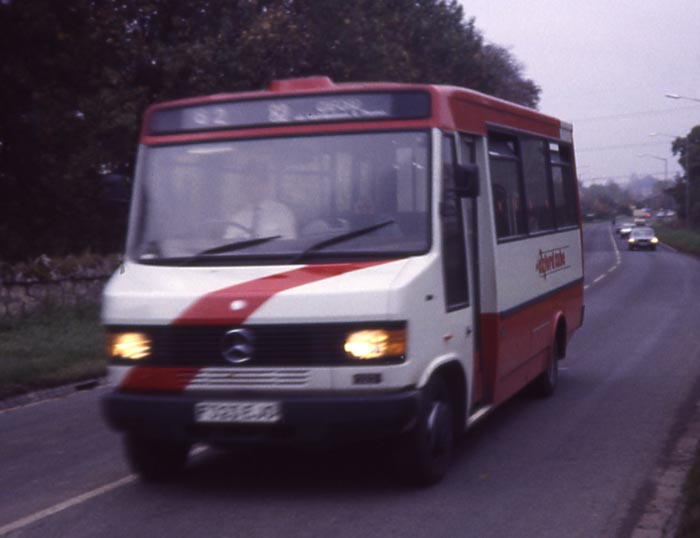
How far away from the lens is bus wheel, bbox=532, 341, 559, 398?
11.5 metres

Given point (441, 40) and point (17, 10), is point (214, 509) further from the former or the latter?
point (441, 40)

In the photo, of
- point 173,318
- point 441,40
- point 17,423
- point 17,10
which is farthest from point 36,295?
point 441,40

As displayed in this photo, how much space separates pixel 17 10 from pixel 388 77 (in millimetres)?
8599

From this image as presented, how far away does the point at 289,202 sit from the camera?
24.9 ft

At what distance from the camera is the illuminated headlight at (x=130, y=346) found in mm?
7246

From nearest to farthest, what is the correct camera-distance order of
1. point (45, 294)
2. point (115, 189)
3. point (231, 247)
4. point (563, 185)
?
1. point (231, 247)
2. point (115, 189)
3. point (563, 185)
4. point (45, 294)

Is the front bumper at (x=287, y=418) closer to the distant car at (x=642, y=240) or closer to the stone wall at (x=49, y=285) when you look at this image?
the stone wall at (x=49, y=285)

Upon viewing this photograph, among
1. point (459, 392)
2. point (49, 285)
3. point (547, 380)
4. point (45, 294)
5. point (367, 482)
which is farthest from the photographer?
point (49, 285)

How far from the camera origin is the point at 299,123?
A: 784cm

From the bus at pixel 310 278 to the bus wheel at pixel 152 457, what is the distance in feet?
0.05

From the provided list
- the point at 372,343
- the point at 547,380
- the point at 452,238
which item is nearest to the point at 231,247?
the point at 372,343

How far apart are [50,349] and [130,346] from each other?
871 cm

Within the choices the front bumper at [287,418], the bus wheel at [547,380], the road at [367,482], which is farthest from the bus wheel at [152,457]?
the bus wheel at [547,380]

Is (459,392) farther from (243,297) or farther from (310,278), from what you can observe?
(243,297)
